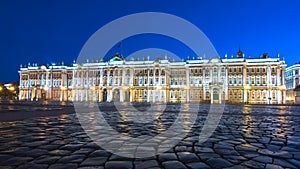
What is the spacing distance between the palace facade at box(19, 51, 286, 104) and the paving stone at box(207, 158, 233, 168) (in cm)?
5247

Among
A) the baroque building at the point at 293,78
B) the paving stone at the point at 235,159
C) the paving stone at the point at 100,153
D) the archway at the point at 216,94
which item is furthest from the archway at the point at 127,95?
the paving stone at the point at 235,159

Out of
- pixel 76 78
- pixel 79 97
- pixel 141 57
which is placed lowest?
pixel 79 97

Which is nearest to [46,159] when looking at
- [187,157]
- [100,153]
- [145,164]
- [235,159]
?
[100,153]

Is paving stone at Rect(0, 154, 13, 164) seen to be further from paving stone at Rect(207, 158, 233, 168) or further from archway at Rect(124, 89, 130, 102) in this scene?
archway at Rect(124, 89, 130, 102)

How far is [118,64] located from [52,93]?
2546 centimetres

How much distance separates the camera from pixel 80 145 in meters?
5.45

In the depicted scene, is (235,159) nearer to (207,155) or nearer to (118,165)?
(207,155)

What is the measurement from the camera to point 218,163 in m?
4.02

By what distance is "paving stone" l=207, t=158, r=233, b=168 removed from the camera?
3895 millimetres

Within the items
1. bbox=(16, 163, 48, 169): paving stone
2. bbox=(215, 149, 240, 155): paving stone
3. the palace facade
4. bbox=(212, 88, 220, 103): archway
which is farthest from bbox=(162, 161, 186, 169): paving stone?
bbox=(212, 88, 220, 103): archway

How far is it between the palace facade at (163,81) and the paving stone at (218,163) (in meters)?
52.5

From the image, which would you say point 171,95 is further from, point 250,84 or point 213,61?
point 250,84

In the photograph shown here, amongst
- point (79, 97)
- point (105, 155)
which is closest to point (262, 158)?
point (105, 155)

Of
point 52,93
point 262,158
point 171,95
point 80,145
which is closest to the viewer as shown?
point 262,158
